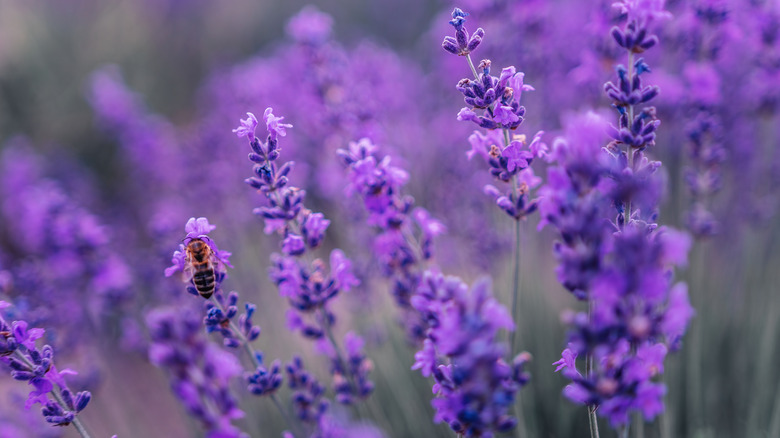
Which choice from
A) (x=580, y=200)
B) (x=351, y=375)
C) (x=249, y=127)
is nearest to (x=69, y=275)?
(x=351, y=375)

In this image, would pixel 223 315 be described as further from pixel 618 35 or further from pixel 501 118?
pixel 618 35

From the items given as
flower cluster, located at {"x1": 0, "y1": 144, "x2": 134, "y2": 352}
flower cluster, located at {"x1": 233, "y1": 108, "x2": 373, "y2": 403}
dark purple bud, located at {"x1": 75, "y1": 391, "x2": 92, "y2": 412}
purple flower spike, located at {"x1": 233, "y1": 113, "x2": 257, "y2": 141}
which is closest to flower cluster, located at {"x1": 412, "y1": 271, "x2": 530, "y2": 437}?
flower cluster, located at {"x1": 233, "y1": 108, "x2": 373, "y2": 403}

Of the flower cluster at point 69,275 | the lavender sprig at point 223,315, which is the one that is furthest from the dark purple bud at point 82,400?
the flower cluster at point 69,275

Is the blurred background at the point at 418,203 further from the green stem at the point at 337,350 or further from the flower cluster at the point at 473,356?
the flower cluster at the point at 473,356

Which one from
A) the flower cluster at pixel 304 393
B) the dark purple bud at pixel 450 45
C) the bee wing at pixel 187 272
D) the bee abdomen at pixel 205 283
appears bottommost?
the flower cluster at pixel 304 393

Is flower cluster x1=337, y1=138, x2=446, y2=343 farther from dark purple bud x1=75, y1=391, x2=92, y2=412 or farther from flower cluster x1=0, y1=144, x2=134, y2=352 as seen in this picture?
flower cluster x1=0, y1=144, x2=134, y2=352

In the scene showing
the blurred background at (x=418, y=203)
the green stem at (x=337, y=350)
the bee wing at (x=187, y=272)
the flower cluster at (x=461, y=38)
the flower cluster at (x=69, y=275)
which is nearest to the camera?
the flower cluster at (x=461, y=38)
